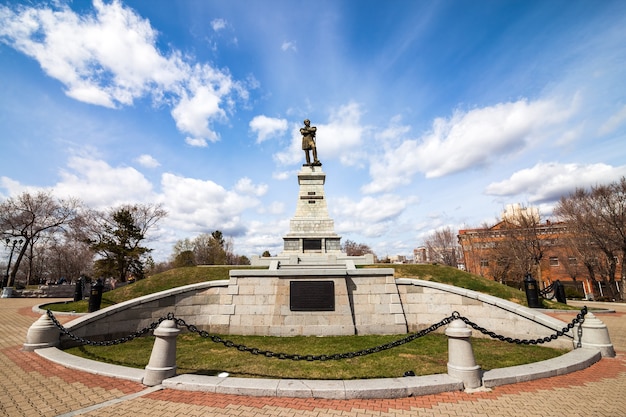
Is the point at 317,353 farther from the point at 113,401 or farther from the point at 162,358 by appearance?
the point at 113,401

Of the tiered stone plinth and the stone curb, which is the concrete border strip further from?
the tiered stone plinth

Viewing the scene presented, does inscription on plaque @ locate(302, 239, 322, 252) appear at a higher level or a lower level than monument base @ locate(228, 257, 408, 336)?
higher

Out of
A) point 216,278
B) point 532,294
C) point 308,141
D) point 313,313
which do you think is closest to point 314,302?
point 313,313

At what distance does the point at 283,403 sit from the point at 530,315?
7.71 meters

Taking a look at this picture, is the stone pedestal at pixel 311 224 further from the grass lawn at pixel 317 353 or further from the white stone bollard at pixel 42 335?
the white stone bollard at pixel 42 335

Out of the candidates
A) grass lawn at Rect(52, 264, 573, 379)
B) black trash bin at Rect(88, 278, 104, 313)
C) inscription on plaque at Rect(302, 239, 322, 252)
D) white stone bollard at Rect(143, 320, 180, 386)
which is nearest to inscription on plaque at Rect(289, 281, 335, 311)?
grass lawn at Rect(52, 264, 573, 379)

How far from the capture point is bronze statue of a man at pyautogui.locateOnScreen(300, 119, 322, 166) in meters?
26.5

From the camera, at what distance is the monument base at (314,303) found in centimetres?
922

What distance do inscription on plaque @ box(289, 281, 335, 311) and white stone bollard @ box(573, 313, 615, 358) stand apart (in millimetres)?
6460

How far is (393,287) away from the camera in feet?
32.3

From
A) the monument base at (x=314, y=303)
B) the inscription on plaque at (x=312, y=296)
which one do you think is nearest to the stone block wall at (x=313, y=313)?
the monument base at (x=314, y=303)

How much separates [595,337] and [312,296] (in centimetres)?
729

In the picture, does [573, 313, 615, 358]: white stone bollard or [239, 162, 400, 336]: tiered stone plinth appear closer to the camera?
[573, 313, 615, 358]: white stone bollard

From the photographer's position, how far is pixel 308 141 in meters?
26.8
